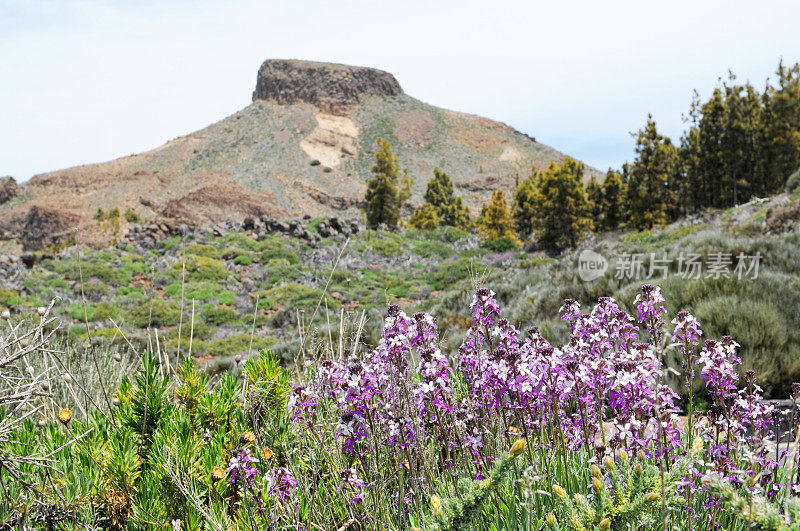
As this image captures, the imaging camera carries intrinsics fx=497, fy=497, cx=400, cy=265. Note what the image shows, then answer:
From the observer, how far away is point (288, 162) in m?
71.6

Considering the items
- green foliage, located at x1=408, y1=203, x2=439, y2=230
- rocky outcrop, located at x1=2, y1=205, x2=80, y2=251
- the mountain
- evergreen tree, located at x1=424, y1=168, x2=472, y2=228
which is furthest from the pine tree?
rocky outcrop, located at x1=2, y1=205, x2=80, y2=251

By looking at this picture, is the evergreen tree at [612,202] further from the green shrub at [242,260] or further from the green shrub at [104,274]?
the green shrub at [104,274]

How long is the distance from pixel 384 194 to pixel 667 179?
18938 mm

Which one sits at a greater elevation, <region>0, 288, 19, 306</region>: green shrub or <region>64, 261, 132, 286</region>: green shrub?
<region>64, 261, 132, 286</region>: green shrub

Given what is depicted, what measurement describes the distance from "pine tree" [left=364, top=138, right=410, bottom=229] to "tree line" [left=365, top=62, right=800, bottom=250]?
74mm

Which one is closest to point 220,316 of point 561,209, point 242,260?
point 242,260

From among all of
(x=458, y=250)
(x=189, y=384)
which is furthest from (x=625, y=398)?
(x=458, y=250)

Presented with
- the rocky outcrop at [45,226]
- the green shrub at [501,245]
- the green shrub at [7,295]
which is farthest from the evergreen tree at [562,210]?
the rocky outcrop at [45,226]

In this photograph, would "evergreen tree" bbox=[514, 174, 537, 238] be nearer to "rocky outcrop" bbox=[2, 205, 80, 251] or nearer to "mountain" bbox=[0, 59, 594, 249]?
"mountain" bbox=[0, 59, 594, 249]

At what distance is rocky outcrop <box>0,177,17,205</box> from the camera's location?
235ft

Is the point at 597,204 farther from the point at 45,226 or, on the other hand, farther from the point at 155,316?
the point at 45,226

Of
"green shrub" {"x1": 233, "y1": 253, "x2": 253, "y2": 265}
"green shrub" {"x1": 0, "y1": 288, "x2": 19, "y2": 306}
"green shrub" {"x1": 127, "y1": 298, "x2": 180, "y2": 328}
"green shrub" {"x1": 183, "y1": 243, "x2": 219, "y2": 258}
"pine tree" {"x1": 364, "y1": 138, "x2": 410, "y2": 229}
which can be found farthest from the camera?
"pine tree" {"x1": 364, "y1": 138, "x2": 410, "y2": 229}

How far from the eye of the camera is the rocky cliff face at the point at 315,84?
3489 inches

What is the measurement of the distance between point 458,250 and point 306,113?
6547 cm
